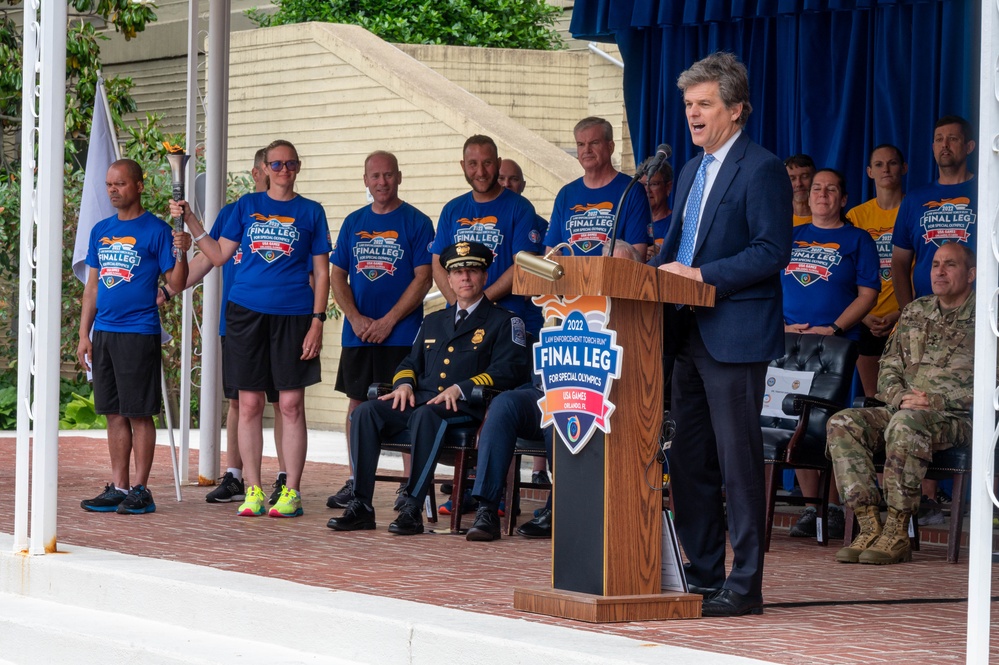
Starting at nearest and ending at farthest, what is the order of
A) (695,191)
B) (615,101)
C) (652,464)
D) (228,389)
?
(652,464)
(695,191)
(228,389)
(615,101)

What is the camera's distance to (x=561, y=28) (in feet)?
62.9

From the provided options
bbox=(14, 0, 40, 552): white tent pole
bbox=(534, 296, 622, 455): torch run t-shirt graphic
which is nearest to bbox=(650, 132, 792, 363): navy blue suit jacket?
bbox=(534, 296, 622, 455): torch run t-shirt graphic

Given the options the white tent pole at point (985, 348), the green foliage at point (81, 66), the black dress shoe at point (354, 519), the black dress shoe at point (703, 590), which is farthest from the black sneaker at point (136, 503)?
the green foliage at point (81, 66)

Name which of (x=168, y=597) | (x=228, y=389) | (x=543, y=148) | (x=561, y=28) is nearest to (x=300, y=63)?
(x=543, y=148)

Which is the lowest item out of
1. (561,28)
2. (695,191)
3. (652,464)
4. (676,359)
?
(652,464)

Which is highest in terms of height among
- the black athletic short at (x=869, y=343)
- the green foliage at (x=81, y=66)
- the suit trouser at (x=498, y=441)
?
the green foliage at (x=81, y=66)

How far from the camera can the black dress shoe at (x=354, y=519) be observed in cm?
743

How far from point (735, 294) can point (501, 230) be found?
342 cm

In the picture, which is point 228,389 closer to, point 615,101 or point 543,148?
point 543,148

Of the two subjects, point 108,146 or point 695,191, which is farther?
point 108,146

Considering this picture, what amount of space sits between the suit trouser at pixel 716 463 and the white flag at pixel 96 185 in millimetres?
4547

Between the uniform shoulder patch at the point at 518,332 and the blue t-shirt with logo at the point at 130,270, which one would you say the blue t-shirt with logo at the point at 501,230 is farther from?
the blue t-shirt with logo at the point at 130,270

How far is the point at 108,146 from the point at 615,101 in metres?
8.47

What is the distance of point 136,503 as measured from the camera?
800cm
